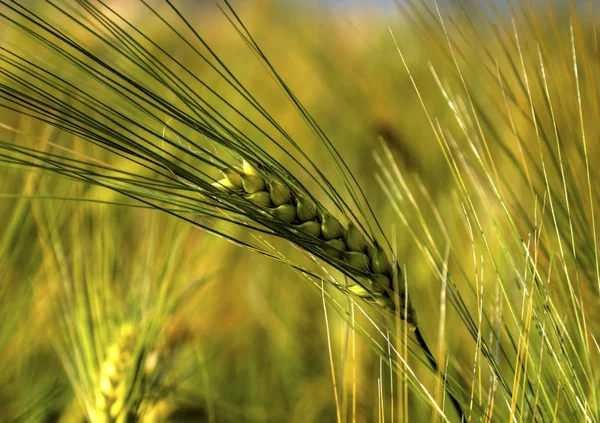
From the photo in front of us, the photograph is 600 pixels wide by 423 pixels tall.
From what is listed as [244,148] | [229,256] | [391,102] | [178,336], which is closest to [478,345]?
[244,148]

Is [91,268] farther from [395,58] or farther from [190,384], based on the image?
[395,58]

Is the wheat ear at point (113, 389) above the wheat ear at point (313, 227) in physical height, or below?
below

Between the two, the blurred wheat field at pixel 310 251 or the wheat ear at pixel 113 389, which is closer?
the blurred wheat field at pixel 310 251

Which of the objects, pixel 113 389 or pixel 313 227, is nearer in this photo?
pixel 313 227

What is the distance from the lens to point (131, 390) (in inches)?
24.5

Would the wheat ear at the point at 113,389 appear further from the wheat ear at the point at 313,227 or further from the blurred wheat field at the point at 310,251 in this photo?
the wheat ear at the point at 313,227

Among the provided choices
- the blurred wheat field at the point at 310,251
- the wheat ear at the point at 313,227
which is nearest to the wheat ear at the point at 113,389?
the blurred wheat field at the point at 310,251

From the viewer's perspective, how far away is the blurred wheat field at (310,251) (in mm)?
397

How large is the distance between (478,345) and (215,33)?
1.79 m

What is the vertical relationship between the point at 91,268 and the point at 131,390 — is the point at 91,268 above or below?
above

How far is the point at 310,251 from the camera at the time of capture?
Answer: 0.40 metres

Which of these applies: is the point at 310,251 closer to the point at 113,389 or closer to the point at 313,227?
the point at 313,227

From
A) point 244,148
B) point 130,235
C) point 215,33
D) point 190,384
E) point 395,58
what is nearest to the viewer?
point 244,148

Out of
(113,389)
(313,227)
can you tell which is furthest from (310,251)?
(113,389)
